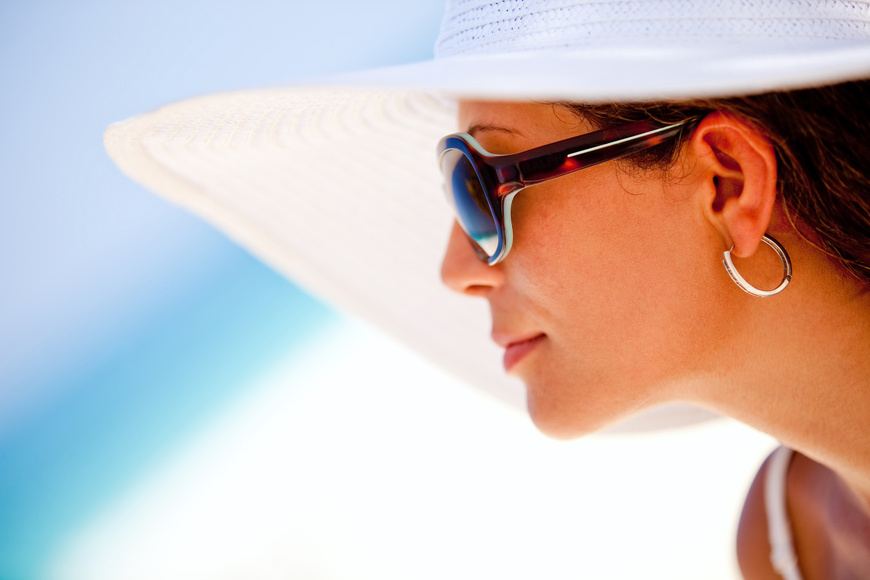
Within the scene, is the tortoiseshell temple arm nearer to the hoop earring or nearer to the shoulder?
the hoop earring

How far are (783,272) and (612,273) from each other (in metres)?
0.23

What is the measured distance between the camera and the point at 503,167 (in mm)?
826

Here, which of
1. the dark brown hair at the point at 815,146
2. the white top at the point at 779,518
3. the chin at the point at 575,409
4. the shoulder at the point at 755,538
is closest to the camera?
the dark brown hair at the point at 815,146

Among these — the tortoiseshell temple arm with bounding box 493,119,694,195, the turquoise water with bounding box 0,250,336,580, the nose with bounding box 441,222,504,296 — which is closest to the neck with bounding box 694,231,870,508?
the tortoiseshell temple arm with bounding box 493,119,694,195

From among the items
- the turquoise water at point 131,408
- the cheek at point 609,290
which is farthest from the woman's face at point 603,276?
the turquoise water at point 131,408

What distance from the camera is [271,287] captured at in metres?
2.48

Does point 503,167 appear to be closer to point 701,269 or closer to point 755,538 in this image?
point 701,269

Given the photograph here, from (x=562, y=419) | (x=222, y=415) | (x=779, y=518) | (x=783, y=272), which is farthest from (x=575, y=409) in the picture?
(x=222, y=415)

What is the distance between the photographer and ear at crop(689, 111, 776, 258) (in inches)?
28.8

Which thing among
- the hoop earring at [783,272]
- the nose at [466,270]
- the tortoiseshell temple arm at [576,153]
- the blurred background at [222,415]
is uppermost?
the tortoiseshell temple arm at [576,153]

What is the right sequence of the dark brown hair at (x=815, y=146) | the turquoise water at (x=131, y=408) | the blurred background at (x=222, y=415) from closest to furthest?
the dark brown hair at (x=815, y=146) < the blurred background at (x=222, y=415) < the turquoise water at (x=131, y=408)

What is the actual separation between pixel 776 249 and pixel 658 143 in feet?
0.72

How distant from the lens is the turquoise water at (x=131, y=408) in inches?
78.5

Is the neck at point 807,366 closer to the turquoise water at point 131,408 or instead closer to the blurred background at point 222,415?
the blurred background at point 222,415
